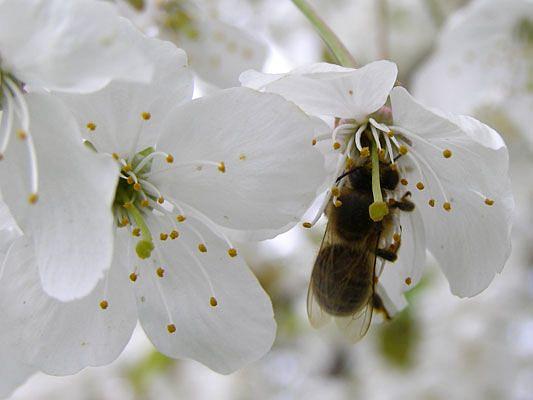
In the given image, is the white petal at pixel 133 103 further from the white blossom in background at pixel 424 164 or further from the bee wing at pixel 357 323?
the bee wing at pixel 357 323

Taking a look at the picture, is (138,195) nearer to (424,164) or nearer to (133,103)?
(133,103)

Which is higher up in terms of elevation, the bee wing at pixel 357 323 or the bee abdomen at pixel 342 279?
the bee abdomen at pixel 342 279

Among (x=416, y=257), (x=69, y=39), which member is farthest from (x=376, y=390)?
(x=69, y=39)

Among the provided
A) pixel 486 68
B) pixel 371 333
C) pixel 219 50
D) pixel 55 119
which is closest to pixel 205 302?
pixel 55 119

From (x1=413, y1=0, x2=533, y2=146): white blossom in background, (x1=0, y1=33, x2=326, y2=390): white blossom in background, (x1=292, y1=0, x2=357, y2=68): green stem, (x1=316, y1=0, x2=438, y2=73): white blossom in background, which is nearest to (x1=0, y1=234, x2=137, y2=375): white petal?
(x1=0, y1=33, x2=326, y2=390): white blossom in background

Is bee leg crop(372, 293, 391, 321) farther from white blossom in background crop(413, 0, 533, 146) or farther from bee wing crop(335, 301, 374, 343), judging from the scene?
white blossom in background crop(413, 0, 533, 146)

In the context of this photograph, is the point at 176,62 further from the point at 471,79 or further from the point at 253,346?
the point at 471,79

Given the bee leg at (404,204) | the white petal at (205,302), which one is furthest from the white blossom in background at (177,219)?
the bee leg at (404,204)
